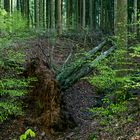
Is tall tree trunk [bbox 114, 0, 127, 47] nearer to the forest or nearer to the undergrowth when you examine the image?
the forest

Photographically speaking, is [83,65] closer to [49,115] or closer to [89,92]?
[89,92]

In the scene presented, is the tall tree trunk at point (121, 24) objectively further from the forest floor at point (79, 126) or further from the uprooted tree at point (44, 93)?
the forest floor at point (79, 126)

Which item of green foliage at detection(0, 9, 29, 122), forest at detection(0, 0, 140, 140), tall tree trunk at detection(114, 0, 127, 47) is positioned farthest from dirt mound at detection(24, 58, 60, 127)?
tall tree trunk at detection(114, 0, 127, 47)

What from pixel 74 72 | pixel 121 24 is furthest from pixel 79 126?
pixel 121 24

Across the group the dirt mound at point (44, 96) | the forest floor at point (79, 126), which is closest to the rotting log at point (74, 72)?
the forest floor at point (79, 126)

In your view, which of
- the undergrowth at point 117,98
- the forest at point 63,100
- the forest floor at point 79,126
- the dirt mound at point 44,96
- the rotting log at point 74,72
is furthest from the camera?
the rotting log at point 74,72

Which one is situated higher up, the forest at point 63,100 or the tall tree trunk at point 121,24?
the tall tree trunk at point 121,24

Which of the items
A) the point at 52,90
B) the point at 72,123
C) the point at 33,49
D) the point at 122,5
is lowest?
the point at 72,123

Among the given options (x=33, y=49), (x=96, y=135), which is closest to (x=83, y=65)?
(x=96, y=135)

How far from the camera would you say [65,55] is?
666 inches

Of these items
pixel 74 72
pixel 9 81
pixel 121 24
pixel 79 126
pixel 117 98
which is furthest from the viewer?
pixel 74 72

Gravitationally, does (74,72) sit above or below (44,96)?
above

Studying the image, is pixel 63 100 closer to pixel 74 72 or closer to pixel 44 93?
pixel 44 93

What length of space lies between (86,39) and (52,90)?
1139 cm
